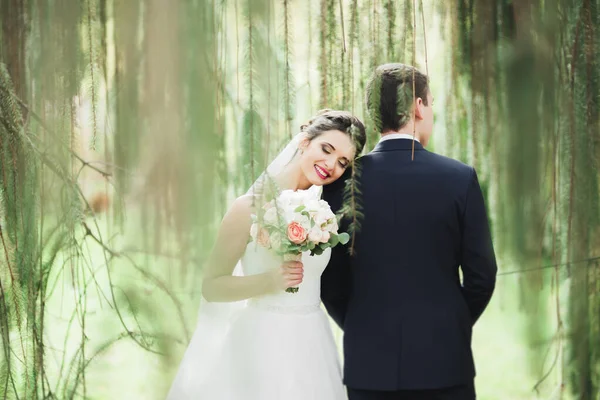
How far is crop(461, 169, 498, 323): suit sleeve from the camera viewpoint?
5.41ft

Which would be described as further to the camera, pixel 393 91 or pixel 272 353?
pixel 272 353

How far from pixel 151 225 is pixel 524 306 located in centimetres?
70

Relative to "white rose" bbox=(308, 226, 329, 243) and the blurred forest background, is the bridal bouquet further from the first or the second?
the blurred forest background

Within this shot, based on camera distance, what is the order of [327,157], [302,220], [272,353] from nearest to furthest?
1. [302,220]
2. [327,157]
3. [272,353]

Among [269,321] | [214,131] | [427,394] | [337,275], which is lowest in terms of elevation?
[427,394]

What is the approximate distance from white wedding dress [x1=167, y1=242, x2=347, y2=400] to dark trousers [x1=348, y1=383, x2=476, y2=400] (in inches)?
9.1

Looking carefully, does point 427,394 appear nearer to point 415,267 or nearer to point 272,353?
point 415,267

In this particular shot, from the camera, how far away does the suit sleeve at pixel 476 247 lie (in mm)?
1650

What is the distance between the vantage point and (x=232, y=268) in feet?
6.42

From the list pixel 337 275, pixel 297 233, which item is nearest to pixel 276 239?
pixel 297 233

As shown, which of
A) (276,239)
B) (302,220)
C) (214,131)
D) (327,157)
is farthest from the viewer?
(327,157)

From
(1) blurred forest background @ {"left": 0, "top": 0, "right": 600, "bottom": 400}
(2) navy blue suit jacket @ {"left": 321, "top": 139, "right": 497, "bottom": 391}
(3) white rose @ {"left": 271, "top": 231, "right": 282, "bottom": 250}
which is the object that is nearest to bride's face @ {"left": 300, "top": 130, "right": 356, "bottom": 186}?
(2) navy blue suit jacket @ {"left": 321, "top": 139, "right": 497, "bottom": 391}

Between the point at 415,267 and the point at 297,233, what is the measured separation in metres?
0.25

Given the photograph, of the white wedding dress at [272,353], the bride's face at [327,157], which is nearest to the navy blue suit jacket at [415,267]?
the bride's face at [327,157]
